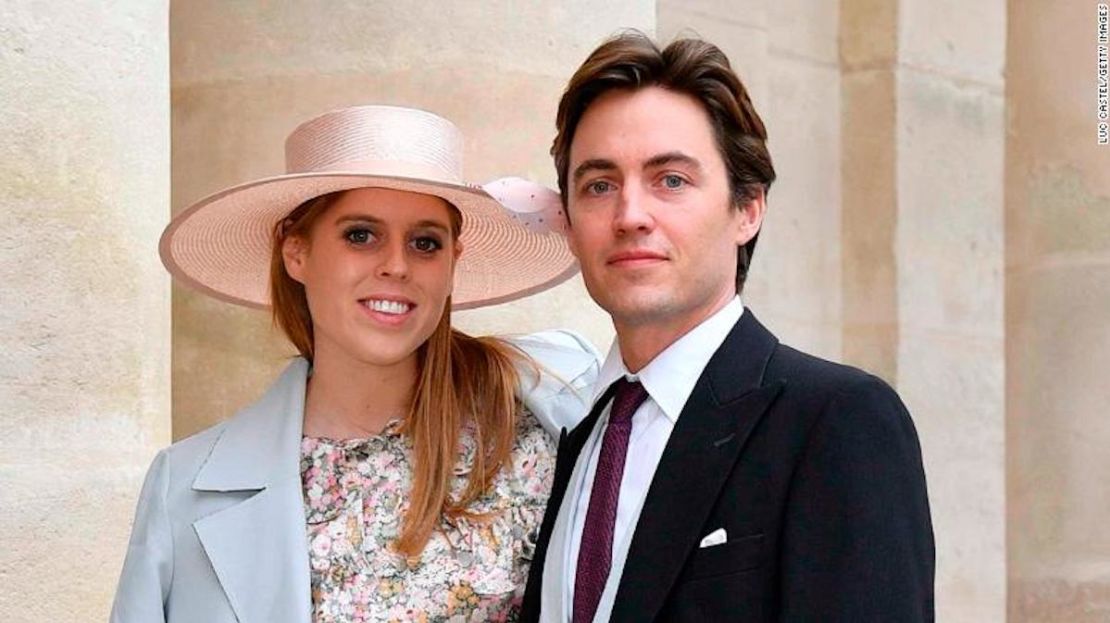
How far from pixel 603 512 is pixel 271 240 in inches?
42.7

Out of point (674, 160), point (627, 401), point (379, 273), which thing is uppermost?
point (674, 160)

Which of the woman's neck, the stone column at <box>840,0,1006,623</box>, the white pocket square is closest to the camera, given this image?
the white pocket square

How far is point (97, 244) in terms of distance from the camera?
3.50m

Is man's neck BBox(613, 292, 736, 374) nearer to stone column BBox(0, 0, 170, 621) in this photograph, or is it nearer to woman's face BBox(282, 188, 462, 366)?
woman's face BBox(282, 188, 462, 366)

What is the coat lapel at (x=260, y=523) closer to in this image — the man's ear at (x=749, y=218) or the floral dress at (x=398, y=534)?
the floral dress at (x=398, y=534)

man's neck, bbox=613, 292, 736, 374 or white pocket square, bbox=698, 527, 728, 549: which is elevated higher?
man's neck, bbox=613, 292, 736, 374

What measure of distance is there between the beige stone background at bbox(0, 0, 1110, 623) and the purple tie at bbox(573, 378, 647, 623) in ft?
4.29

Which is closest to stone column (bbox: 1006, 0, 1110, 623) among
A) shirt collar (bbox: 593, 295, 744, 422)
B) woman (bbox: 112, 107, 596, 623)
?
woman (bbox: 112, 107, 596, 623)

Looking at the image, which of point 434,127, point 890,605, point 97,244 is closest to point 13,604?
point 97,244

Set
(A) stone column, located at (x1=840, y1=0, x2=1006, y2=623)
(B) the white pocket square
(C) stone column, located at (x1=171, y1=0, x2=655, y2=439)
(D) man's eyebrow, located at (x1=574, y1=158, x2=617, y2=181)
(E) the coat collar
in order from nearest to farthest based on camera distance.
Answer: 1. (B) the white pocket square
2. (D) man's eyebrow, located at (x1=574, y1=158, x2=617, y2=181)
3. (E) the coat collar
4. (C) stone column, located at (x1=171, y1=0, x2=655, y2=439)
5. (A) stone column, located at (x1=840, y1=0, x2=1006, y2=623)

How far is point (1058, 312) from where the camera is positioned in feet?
21.4

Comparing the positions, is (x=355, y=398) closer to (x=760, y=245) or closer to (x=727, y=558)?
(x=727, y=558)

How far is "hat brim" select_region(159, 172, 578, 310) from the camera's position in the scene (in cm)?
309

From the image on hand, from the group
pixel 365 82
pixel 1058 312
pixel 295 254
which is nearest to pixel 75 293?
pixel 295 254
